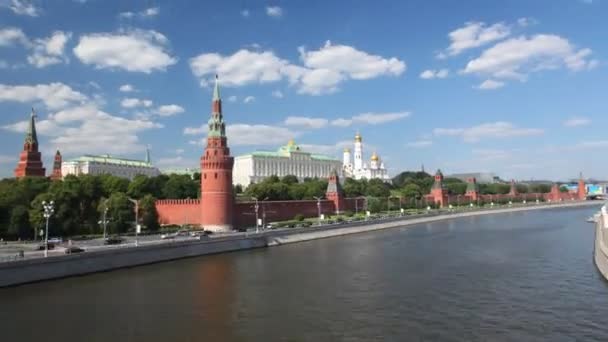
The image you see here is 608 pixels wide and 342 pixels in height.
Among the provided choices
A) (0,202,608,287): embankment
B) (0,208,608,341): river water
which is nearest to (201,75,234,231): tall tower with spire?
(0,202,608,287): embankment

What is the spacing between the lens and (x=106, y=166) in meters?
122

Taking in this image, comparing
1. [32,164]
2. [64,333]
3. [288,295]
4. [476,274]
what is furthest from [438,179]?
[64,333]

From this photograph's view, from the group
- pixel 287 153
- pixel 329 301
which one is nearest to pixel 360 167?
pixel 287 153

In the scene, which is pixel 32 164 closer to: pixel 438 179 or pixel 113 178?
pixel 113 178

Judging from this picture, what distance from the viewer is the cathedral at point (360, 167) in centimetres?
14775

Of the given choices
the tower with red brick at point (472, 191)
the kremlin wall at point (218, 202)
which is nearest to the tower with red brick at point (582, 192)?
the tower with red brick at point (472, 191)

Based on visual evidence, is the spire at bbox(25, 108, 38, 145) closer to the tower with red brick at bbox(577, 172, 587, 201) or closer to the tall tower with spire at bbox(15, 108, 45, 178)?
the tall tower with spire at bbox(15, 108, 45, 178)

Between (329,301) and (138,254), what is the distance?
1502 centimetres

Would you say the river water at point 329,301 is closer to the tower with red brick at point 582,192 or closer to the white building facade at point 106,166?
the white building facade at point 106,166

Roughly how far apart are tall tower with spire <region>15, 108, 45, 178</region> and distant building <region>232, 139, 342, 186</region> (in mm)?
56489

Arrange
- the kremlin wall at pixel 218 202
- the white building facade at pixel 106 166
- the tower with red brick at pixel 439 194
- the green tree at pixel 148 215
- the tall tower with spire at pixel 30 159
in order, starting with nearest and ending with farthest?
A: the green tree at pixel 148 215 → the kremlin wall at pixel 218 202 → the tall tower with spire at pixel 30 159 → the tower with red brick at pixel 439 194 → the white building facade at pixel 106 166

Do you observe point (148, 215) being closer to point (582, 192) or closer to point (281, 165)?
point (281, 165)

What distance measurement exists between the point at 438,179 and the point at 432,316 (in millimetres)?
85376

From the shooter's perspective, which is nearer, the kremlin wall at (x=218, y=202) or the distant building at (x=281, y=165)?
the kremlin wall at (x=218, y=202)
